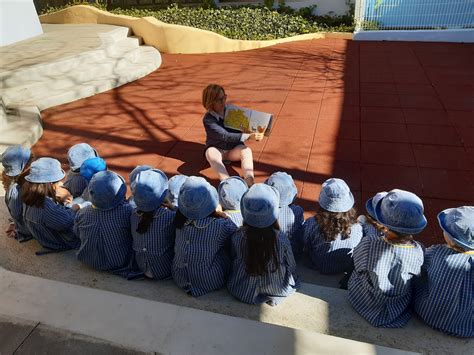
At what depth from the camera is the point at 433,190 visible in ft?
13.2

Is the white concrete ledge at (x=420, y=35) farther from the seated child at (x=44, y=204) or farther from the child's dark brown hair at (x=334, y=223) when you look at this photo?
the seated child at (x=44, y=204)

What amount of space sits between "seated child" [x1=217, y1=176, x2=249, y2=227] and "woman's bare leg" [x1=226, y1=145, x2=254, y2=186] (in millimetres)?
1181

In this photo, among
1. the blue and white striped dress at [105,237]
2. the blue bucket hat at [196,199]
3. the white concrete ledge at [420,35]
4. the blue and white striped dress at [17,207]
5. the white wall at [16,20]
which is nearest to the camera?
the blue bucket hat at [196,199]

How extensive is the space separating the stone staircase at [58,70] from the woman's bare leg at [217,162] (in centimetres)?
256

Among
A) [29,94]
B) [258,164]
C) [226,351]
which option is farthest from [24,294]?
[29,94]

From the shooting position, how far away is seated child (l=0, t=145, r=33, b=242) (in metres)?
3.12

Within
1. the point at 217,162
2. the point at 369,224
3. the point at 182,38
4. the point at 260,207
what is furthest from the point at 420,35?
the point at 260,207

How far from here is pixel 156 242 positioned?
109 inches

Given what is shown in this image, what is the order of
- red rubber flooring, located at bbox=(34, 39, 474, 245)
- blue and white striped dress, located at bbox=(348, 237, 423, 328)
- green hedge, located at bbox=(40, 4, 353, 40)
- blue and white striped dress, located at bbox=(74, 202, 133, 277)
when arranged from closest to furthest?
blue and white striped dress, located at bbox=(348, 237, 423, 328)
blue and white striped dress, located at bbox=(74, 202, 133, 277)
red rubber flooring, located at bbox=(34, 39, 474, 245)
green hedge, located at bbox=(40, 4, 353, 40)

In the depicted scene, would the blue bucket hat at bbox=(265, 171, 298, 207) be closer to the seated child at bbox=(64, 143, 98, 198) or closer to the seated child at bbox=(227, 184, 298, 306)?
the seated child at bbox=(227, 184, 298, 306)

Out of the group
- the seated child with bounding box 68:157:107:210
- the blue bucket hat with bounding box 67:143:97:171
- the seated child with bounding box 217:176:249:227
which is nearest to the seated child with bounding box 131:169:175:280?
the seated child with bounding box 217:176:249:227

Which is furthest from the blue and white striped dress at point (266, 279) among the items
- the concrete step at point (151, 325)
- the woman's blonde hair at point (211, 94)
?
the woman's blonde hair at point (211, 94)

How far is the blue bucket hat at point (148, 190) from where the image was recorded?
8.73 ft

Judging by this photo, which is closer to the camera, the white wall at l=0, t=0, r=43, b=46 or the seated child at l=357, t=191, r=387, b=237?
the seated child at l=357, t=191, r=387, b=237
